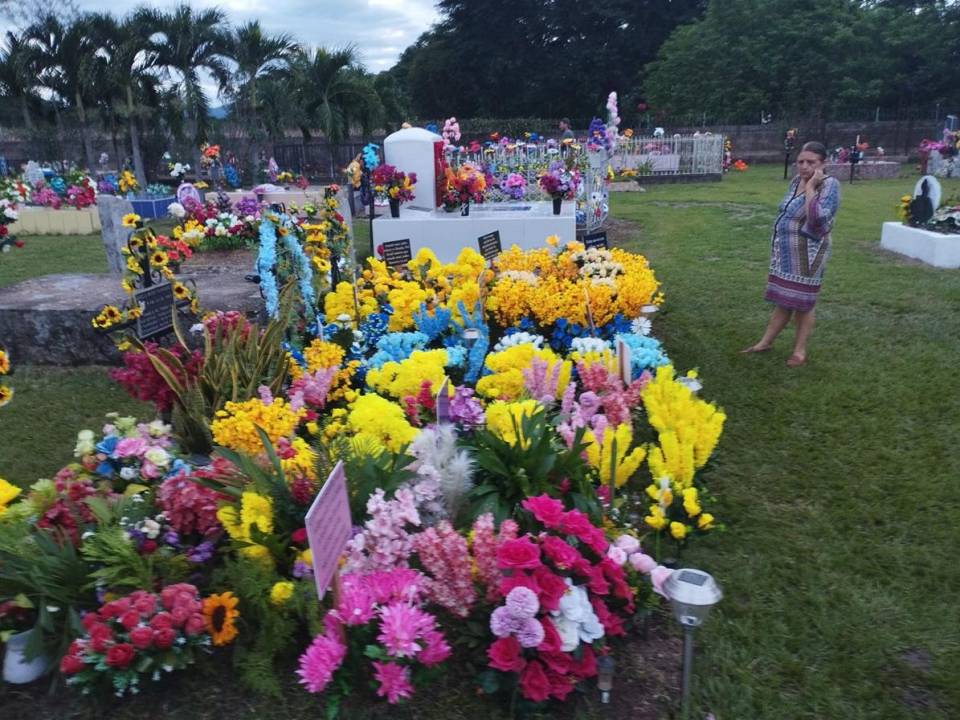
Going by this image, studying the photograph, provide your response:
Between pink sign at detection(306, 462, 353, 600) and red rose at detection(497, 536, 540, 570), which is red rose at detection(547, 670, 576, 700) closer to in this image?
red rose at detection(497, 536, 540, 570)

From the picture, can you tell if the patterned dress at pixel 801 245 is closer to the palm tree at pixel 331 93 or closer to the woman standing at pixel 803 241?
the woman standing at pixel 803 241

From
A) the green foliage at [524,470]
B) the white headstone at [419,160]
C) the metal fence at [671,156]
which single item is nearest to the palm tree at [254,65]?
the metal fence at [671,156]

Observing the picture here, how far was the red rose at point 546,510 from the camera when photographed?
8.23 feet

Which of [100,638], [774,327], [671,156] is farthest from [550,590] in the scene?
[671,156]

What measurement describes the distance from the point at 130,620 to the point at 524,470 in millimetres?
1586

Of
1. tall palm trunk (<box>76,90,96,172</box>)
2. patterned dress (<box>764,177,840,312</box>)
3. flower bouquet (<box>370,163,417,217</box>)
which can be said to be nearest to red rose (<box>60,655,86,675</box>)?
patterned dress (<box>764,177,840,312</box>)

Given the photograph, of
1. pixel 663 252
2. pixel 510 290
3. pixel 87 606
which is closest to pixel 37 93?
pixel 663 252

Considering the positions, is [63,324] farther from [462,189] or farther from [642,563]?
[462,189]

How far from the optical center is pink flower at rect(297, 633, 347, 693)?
2.33 m

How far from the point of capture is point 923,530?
3.50m

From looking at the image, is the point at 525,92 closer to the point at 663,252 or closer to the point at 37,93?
the point at 37,93

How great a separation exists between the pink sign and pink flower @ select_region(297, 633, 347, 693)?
24 centimetres

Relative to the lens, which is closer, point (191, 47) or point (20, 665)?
point (20, 665)

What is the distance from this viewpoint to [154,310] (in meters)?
4.70
